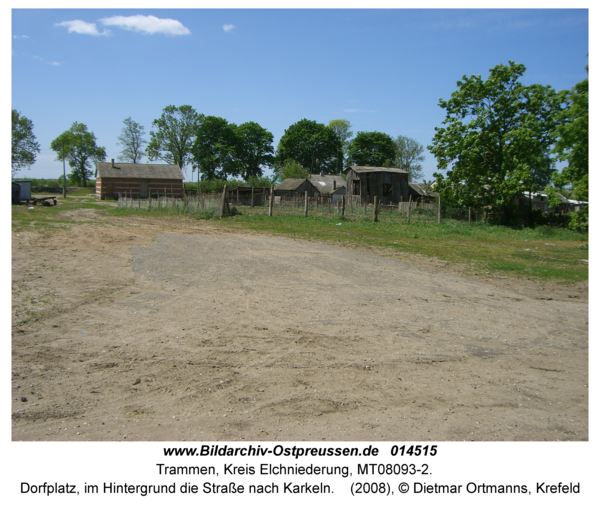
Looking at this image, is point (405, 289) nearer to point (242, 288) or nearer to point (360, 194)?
point (242, 288)

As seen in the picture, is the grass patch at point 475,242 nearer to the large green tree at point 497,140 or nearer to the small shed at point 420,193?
the large green tree at point 497,140

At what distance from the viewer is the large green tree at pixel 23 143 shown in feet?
180

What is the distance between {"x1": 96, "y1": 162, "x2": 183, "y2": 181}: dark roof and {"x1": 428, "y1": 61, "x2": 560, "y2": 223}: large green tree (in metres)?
40.0

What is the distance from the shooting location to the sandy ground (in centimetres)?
383

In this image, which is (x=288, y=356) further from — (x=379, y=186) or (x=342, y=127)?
(x=342, y=127)

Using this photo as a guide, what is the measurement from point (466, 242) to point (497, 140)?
12.0m

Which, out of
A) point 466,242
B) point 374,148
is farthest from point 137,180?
point 466,242

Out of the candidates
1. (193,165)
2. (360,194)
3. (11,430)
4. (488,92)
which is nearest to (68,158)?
(193,165)

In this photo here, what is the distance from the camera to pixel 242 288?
8.56 metres

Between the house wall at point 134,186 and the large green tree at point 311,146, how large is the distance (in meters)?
32.1

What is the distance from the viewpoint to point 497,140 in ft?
90.3

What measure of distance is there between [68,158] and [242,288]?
85.1 metres

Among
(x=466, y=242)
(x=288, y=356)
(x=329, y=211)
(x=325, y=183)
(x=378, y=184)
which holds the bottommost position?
(x=288, y=356)
